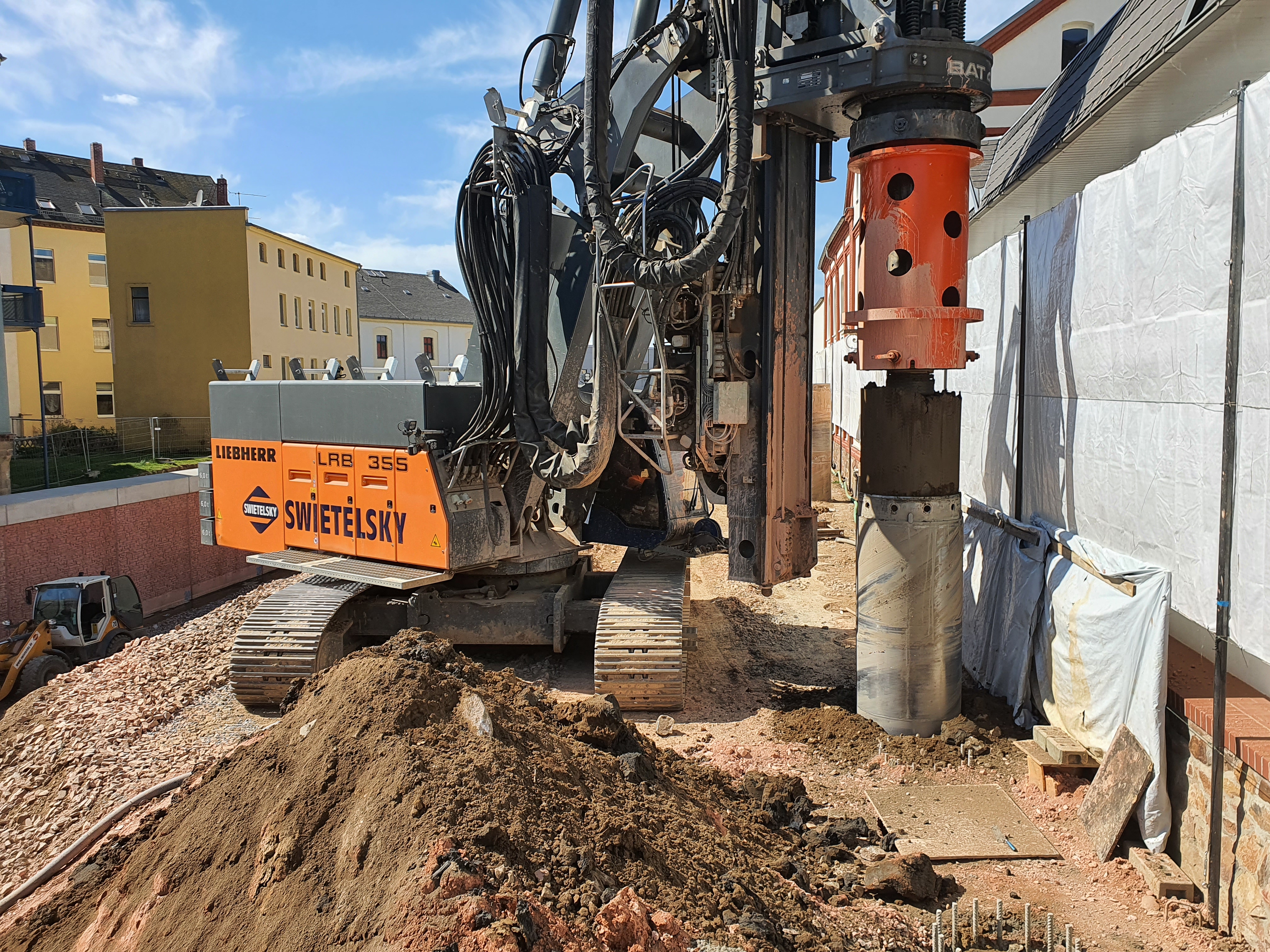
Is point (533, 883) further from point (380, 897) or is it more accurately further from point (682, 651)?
point (682, 651)

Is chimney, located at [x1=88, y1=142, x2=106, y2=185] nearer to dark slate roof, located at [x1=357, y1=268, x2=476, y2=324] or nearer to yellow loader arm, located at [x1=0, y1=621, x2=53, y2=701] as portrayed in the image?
dark slate roof, located at [x1=357, y1=268, x2=476, y2=324]

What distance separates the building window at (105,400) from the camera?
34750mm

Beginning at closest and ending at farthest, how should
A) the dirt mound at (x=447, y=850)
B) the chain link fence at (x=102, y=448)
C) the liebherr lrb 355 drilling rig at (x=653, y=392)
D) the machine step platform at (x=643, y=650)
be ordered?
1. the dirt mound at (x=447, y=850)
2. the liebherr lrb 355 drilling rig at (x=653, y=392)
3. the machine step platform at (x=643, y=650)
4. the chain link fence at (x=102, y=448)

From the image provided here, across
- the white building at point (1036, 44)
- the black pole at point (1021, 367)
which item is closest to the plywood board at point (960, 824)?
the black pole at point (1021, 367)

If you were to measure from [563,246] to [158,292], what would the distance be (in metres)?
30.2

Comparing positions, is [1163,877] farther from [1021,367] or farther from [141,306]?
[141,306]

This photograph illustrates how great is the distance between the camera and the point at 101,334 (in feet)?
113

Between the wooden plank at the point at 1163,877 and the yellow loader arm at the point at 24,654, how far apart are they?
32.3 feet

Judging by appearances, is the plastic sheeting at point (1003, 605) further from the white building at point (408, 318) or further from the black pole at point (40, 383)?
the white building at point (408, 318)

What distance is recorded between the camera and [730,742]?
6613mm

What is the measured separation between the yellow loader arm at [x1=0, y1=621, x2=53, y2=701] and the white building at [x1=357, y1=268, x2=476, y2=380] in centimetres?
4188

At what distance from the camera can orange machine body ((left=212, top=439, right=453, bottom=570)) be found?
301 inches

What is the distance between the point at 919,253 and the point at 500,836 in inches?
173

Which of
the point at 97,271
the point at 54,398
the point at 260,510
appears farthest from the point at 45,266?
the point at 260,510
